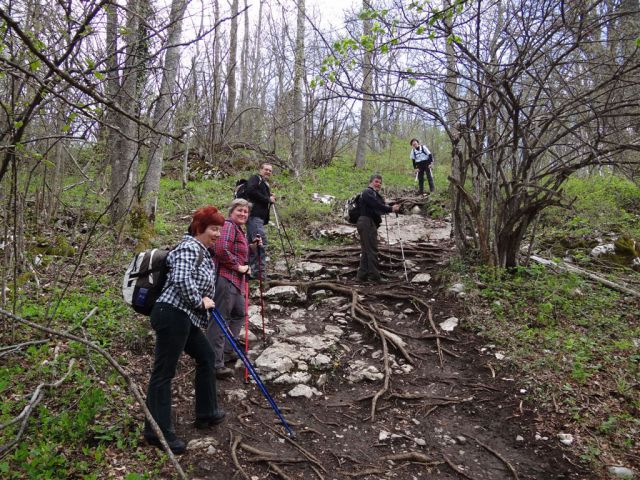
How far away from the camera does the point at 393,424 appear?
4570mm

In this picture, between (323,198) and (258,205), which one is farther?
(323,198)

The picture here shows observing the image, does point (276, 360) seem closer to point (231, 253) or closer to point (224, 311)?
point (224, 311)

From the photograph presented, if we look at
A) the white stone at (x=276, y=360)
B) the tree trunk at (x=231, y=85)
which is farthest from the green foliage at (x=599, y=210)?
the tree trunk at (x=231, y=85)

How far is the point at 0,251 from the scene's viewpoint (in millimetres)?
5887

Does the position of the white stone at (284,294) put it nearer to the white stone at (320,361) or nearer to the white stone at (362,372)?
the white stone at (320,361)

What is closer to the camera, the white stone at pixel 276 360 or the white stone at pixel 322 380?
the white stone at pixel 322 380

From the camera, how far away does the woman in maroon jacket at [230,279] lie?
508 centimetres

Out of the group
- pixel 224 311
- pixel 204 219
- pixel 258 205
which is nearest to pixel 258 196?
pixel 258 205

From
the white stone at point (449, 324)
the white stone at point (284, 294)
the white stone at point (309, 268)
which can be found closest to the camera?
the white stone at point (449, 324)

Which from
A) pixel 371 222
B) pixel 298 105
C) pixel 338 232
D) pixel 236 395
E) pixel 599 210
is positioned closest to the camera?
pixel 236 395

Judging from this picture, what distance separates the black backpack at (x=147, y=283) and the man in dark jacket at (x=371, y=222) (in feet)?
15.9

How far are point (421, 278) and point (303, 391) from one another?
416 cm

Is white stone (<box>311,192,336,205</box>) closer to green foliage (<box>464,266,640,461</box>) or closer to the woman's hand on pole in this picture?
green foliage (<box>464,266,640,461</box>)

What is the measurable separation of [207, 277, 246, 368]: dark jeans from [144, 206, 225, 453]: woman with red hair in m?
1.08
